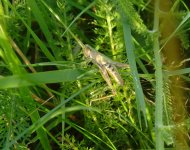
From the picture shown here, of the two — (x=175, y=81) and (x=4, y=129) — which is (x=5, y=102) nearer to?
(x=4, y=129)

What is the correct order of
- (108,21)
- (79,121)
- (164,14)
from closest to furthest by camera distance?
(164,14)
(108,21)
(79,121)

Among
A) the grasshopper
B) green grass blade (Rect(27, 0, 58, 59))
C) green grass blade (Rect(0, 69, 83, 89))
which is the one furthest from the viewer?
green grass blade (Rect(27, 0, 58, 59))

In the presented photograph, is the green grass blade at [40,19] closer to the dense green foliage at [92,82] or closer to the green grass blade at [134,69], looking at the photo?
the dense green foliage at [92,82]

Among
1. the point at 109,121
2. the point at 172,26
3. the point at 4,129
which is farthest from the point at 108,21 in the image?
the point at 4,129

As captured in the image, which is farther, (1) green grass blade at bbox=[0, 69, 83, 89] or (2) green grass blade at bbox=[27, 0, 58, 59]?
(2) green grass blade at bbox=[27, 0, 58, 59]

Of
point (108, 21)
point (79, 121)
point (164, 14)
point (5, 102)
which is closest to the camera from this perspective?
point (164, 14)

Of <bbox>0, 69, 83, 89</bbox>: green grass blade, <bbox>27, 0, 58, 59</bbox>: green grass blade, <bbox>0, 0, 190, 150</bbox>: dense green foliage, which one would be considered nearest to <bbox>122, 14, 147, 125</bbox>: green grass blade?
<bbox>0, 0, 190, 150</bbox>: dense green foliage

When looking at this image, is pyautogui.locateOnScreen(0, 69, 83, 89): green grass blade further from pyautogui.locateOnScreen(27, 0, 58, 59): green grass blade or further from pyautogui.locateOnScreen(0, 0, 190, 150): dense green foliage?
pyautogui.locateOnScreen(27, 0, 58, 59): green grass blade

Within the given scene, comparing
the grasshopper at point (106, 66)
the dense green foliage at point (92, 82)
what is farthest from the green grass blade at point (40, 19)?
the grasshopper at point (106, 66)
